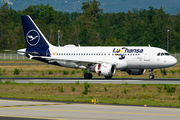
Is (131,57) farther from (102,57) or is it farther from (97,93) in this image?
(97,93)

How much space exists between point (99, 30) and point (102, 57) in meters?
97.3

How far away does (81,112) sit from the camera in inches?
747

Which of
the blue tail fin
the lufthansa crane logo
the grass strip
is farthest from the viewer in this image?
the lufthansa crane logo

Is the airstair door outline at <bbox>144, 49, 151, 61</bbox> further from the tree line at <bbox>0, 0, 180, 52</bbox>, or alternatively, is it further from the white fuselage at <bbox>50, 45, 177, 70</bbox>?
the tree line at <bbox>0, 0, 180, 52</bbox>

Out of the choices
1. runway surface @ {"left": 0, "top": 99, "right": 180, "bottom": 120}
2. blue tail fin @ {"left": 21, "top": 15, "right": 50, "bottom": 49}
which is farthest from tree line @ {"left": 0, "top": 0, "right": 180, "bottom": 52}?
runway surface @ {"left": 0, "top": 99, "right": 180, "bottom": 120}

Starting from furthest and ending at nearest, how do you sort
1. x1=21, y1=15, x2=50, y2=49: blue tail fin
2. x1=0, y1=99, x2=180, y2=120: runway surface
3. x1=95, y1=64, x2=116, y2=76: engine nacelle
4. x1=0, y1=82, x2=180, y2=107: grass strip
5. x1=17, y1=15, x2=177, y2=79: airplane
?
x1=21, y1=15, x2=50, y2=49: blue tail fin, x1=17, y1=15, x2=177, y2=79: airplane, x1=95, y1=64, x2=116, y2=76: engine nacelle, x1=0, y1=82, x2=180, y2=107: grass strip, x1=0, y1=99, x2=180, y2=120: runway surface

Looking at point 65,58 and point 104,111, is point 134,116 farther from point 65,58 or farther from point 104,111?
point 65,58

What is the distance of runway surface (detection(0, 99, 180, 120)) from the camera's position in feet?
56.8

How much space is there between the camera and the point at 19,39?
13538 cm

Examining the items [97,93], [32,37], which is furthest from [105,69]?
[97,93]

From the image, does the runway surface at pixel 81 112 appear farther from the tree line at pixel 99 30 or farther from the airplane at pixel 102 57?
the tree line at pixel 99 30

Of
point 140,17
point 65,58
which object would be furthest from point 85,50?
point 140,17

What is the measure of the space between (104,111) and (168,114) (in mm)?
3351

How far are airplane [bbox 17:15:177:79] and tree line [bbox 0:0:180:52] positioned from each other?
54641 mm
